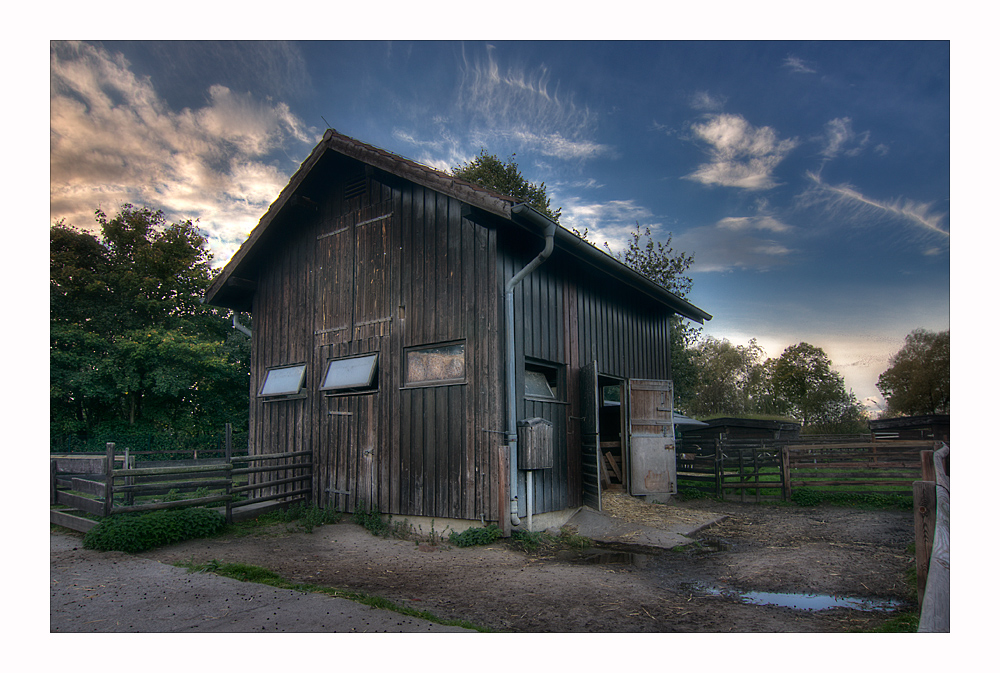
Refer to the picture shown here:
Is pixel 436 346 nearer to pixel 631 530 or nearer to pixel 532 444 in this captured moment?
pixel 532 444

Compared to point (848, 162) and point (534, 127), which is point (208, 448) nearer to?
point (534, 127)

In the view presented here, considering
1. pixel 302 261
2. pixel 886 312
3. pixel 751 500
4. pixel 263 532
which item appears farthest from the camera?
pixel 751 500

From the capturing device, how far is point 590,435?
8461 mm

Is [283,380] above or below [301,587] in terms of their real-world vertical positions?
above

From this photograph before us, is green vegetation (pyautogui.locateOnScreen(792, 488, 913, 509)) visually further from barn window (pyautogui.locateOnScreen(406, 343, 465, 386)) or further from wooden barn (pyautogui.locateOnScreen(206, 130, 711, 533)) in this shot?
barn window (pyautogui.locateOnScreen(406, 343, 465, 386))

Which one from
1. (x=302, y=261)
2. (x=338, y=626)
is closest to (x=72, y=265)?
(x=302, y=261)

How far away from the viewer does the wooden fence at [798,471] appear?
1118cm

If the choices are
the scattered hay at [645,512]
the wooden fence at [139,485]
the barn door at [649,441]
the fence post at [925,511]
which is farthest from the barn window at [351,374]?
the fence post at [925,511]

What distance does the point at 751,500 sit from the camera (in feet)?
38.1

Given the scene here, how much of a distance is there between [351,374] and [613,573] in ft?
16.3

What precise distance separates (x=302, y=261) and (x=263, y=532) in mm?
4657

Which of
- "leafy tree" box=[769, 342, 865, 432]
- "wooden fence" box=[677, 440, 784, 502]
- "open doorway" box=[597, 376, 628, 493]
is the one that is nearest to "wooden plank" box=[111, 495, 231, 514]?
"open doorway" box=[597, 376, 628, 493]

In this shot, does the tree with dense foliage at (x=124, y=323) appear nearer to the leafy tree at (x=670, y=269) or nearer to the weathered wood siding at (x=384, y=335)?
the weathered wood siding at (x=384, y=335)

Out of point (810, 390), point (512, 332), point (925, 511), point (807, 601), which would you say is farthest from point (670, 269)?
point (925, 511)
